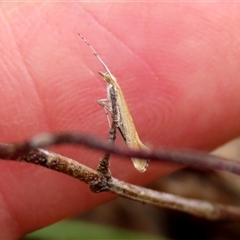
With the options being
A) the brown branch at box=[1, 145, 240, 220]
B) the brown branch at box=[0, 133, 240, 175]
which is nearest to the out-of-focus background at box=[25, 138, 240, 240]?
the brown branch at box=[1, 145, 240, 220]

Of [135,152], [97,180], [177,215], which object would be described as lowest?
[177,215]

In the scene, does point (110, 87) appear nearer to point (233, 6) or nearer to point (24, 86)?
point (24, 86)

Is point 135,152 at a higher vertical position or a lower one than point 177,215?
higher

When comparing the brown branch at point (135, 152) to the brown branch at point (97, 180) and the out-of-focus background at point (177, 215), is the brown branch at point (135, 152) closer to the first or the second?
the brown branch at point (97, 180)

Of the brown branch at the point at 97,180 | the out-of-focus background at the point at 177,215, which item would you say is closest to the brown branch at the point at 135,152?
the brown branch at the point at 97,180

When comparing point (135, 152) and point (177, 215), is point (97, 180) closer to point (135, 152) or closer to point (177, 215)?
point (135, 152)

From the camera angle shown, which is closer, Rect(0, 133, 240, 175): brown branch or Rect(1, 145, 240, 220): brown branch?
Rect(0, 133, 240, 175): brown branch

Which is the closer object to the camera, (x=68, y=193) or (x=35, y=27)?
(x=35, y=27)

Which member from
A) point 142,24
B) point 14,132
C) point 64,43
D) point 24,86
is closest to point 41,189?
point 14,132

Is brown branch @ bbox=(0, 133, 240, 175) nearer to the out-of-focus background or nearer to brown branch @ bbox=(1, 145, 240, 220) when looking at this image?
brown branch @ bbox=(1, 145, 240, 220)

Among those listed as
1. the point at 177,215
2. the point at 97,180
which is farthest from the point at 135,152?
the point at 177,215

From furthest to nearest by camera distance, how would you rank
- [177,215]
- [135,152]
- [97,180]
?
[177,215] → [97,180] → [135,152]
